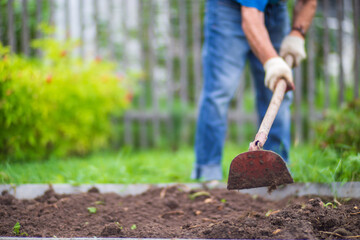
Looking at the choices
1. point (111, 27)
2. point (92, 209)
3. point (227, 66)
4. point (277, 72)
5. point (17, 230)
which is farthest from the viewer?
point (111, 27)

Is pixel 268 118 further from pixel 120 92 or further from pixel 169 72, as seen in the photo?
pixel 169 72

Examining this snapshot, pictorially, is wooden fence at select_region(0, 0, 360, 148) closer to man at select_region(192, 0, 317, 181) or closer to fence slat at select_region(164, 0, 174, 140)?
fence slat at select_region(164, 0, 174, 140)

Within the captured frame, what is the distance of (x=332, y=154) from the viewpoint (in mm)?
1883

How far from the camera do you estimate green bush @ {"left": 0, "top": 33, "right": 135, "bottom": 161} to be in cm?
230

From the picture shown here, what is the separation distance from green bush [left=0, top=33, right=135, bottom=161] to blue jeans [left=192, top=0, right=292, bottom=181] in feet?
4.17

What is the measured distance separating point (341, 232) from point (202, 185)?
83 centimetres

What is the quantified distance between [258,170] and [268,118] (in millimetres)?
238

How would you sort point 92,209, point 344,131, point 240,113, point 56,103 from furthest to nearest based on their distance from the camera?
point 240,113, point 56,103, point 344,131, point 92,209

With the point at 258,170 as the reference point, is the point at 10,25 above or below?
above

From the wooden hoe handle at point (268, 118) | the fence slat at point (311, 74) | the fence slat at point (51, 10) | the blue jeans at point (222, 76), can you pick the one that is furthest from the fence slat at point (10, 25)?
the fence slat at point (311, 74)

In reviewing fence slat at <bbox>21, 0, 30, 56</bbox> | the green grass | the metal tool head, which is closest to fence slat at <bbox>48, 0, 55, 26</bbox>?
fence slat at <bbox>21, 0, 30, 56</bbox>

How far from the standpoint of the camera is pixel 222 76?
218 cm

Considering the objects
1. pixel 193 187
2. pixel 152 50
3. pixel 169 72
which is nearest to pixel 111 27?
pixel 152 50

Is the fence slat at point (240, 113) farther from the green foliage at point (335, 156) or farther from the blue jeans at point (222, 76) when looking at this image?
the blue jeans at point (222, 76)
